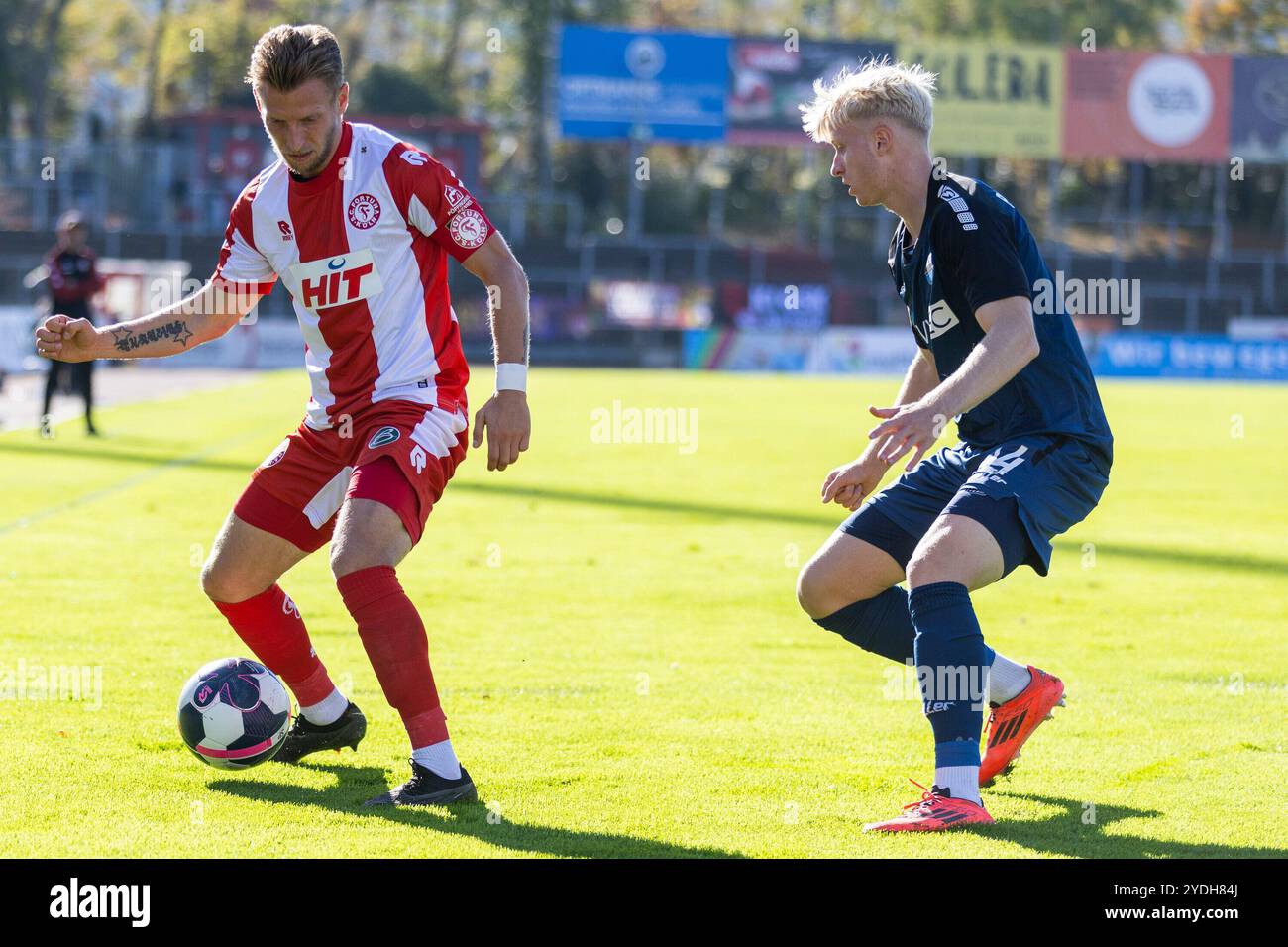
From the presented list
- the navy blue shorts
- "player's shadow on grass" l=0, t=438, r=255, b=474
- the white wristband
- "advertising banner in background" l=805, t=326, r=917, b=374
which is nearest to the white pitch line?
"player's shadow on grass" l=0, t=438, r=255, b=474

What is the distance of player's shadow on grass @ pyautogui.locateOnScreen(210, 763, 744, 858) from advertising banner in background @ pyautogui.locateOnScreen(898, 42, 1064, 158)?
47.3 m

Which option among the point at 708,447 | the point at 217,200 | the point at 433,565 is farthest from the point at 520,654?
the point at 217,200

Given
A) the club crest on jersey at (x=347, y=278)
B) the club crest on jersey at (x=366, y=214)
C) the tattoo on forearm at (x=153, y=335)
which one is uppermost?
the club crest on jersey at (x=366, y=214)

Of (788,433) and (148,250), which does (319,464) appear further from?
(148,250)

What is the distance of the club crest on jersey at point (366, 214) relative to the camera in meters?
5.21

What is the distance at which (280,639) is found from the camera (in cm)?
553

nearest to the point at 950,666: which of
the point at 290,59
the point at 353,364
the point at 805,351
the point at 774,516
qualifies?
the point at 353,364

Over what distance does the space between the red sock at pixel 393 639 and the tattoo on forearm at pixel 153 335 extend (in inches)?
49.8

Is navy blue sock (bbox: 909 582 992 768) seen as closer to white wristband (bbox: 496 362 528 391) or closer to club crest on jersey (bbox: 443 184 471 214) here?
white wristband (bbox: 496 362 528 391)

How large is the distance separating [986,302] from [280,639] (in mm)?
2499

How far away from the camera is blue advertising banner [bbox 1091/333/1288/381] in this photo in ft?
143

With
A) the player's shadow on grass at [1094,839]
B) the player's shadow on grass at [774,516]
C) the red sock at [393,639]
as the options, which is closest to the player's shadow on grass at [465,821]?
the red sock at [393,639]

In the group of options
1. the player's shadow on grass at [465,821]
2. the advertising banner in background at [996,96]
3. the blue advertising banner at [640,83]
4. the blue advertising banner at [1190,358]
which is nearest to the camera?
the player's shadow on grass at [465,821]

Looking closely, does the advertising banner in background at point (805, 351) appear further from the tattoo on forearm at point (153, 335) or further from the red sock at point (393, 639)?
the red sock at point (393, 639)
